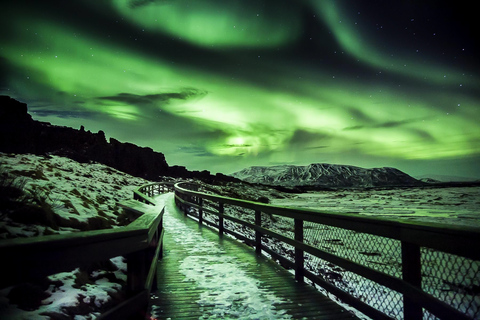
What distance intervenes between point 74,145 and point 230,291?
138605 mm

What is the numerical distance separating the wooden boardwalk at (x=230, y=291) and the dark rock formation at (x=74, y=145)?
3341 inches

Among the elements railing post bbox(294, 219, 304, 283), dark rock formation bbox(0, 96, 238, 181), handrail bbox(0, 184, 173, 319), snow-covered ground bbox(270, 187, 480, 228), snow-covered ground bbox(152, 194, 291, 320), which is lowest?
snow-covered ground bbox(270, 187, 480, 228)

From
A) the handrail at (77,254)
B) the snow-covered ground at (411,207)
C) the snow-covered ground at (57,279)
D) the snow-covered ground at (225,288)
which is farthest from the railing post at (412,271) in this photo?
the snow-covered ground at (57,279)

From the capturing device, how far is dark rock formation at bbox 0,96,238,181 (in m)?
97.8

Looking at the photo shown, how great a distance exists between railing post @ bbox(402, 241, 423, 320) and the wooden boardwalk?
96cm

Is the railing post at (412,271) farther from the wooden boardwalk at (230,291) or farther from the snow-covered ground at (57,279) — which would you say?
the snow-covered ground at (57,279)

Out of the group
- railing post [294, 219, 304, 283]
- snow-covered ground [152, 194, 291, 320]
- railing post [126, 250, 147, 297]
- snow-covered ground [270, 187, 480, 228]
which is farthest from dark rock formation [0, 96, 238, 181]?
railing post [126, 250, 147, 297]

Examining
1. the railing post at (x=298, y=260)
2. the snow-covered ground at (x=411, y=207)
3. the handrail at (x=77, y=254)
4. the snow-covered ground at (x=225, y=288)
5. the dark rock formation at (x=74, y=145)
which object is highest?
the dark rock formation at (x=74, y=145)

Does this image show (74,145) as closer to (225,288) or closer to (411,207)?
(411,207)

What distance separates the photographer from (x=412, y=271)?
2.46 meters

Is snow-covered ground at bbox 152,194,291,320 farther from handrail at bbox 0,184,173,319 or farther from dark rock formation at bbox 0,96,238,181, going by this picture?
dark rock formation at bbox 0,96,238,181

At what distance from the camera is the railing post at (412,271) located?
2453 millimetres

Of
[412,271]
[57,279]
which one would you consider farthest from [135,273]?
[412,271]

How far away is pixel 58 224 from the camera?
5156 millimetres
